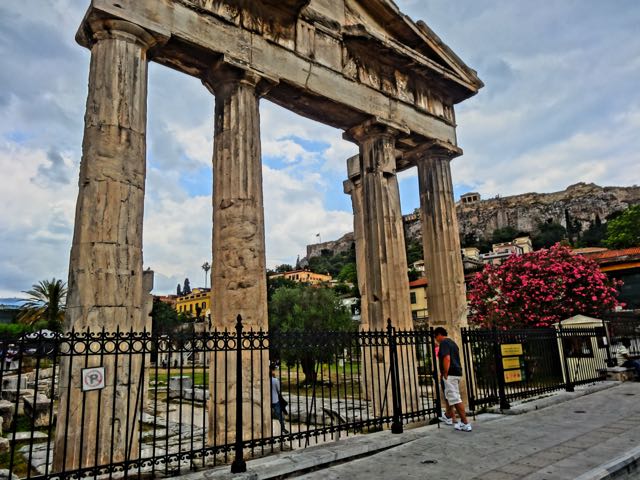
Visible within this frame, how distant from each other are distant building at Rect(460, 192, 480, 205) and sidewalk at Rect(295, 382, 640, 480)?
135 m

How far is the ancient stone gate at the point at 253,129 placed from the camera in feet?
21.3

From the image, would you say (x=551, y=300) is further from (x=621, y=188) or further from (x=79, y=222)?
(x=621, y=188)

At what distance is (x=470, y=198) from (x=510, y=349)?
138288mm

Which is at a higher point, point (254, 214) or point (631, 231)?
point (631, 231)

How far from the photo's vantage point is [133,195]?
6895 mm

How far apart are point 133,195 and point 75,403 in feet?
9.92

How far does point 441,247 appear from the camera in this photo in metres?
12.1

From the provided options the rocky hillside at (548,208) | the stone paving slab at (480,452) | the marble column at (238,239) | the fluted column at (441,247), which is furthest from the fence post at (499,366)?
the rocky hillside at (548,208)

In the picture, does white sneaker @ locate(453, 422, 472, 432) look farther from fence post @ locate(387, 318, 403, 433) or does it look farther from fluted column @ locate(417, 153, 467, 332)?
fluted column @ locate(417, 153, 467, 332)

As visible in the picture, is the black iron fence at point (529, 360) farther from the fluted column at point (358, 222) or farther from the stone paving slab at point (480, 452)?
the fluted column at point (358, 222)

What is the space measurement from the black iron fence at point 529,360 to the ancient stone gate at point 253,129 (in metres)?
1.83

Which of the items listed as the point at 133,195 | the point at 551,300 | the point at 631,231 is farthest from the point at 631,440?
the point at 631,231

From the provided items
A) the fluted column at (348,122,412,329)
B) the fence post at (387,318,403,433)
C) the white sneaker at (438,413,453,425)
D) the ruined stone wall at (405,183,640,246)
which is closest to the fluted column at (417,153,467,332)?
the fluted column at (348,122,412,329)

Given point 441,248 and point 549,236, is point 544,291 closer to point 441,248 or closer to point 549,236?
point 441,248
